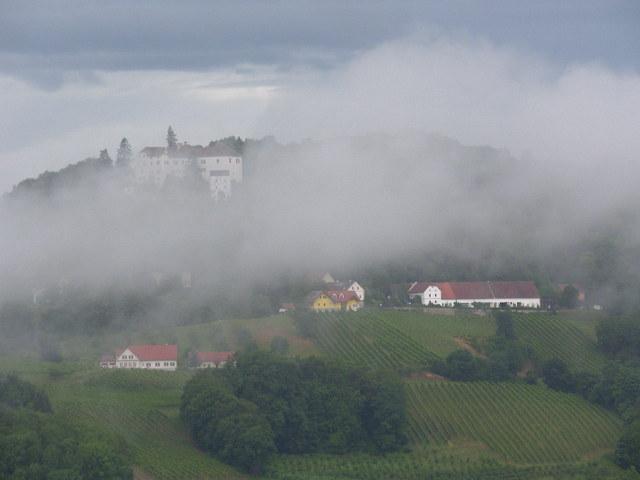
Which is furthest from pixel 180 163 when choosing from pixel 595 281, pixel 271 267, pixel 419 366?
pixel 419 366

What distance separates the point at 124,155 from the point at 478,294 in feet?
50.3

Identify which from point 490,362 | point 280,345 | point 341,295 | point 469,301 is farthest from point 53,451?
point 469,301

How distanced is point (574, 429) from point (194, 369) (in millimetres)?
8714

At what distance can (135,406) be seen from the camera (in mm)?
33250

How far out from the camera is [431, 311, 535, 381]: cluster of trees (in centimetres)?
3738

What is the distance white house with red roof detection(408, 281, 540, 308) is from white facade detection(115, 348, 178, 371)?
950 cm

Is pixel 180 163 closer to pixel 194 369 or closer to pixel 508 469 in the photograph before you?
pixel 194 369

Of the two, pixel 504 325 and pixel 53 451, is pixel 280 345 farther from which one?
pixel 53 451

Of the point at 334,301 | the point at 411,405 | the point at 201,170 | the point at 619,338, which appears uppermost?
the point at 201,170

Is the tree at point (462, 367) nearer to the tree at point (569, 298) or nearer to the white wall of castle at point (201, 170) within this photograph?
the tree at point (569, 298)

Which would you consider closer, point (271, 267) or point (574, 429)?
point (574, 429)

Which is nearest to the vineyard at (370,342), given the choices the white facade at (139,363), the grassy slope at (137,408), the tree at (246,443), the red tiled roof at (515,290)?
the white facade at (139,363)

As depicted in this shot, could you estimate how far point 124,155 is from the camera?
55062 millimetres

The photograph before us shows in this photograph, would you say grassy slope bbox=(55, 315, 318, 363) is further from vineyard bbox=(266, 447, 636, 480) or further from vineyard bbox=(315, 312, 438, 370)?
vineyard bbox=(266, 447, 636, 480)
